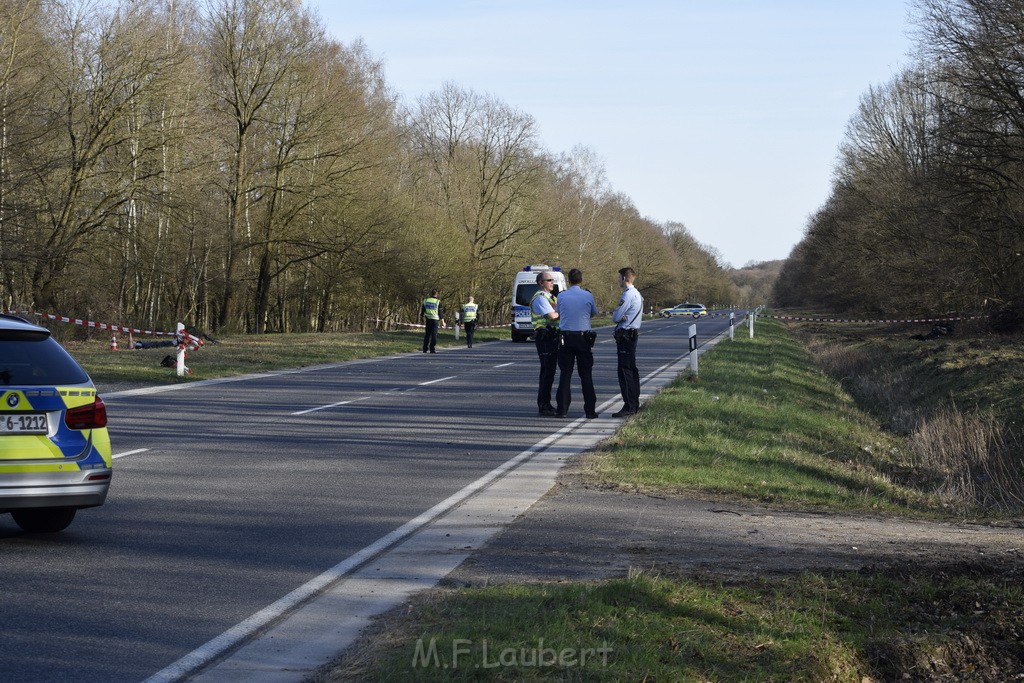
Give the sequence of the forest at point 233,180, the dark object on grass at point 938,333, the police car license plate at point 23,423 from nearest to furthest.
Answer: the police car license plate at point 23,423 < the forest at point 233,180 < the dark object on grass at point 938,333

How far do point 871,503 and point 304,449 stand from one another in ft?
20.0

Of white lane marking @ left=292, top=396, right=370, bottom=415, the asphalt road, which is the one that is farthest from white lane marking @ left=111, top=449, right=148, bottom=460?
white lane marking @ left=292, top=396, right=370, bottom=415

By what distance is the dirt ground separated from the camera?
6.11 meters

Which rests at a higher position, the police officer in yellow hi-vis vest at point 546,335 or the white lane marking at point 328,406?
the police officer in yellow hi-vis vest at point 546,335

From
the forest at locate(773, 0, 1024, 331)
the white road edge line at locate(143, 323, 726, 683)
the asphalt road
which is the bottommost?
the white road edge line at locate(143, 323, 726, 683)

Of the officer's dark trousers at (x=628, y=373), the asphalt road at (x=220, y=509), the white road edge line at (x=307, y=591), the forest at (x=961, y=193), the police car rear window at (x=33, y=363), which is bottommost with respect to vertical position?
the white road edge line at (x=307, y=591)

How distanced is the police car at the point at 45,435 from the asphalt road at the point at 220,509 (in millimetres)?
311

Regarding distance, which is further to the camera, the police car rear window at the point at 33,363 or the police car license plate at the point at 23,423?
the police car rear window at the point at 33,363

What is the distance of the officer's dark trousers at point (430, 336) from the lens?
3612cm

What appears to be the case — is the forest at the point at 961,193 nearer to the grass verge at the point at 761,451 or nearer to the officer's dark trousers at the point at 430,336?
the grass verge at the point at 761,451

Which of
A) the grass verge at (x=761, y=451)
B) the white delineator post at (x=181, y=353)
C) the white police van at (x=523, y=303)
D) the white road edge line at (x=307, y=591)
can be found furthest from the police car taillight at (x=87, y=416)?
the white police van at (x=523, y=303)

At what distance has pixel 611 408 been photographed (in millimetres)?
18422

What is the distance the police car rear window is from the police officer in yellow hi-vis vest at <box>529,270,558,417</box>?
9.40 metres

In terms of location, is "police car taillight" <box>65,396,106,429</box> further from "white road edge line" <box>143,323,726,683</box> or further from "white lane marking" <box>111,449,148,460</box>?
"white lane marking" <box>111,449,148,460</box>
